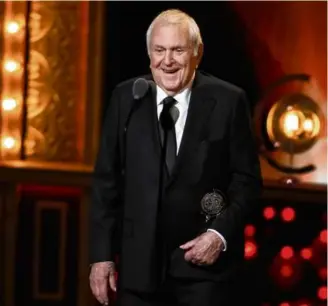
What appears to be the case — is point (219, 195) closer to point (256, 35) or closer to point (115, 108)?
point (115, 108)

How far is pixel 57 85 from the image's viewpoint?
3.86 m

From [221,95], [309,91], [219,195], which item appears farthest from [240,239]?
[309,91]

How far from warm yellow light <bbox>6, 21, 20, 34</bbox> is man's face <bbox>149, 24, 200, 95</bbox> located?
143 cm

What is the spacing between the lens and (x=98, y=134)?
3854 millimetres

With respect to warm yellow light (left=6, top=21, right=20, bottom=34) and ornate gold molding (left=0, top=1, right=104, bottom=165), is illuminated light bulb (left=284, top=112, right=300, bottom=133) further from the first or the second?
warm yellow light (left=6, top=21, right=20, bottom=34)

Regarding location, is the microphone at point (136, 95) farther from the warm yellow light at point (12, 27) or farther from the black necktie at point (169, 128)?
the warm yellow light at point (12, 27)

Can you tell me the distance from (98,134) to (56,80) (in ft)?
0.85

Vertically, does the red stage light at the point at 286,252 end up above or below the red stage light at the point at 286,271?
above

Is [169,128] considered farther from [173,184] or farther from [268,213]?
[268,213]

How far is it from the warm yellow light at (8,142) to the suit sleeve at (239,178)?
4.84ft

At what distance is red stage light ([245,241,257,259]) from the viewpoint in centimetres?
393

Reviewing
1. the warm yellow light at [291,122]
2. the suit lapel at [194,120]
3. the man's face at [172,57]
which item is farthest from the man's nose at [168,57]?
the warm yellow light at [291,122]

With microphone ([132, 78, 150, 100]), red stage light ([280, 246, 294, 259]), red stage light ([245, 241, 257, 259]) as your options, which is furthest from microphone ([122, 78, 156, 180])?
red stage light ([280, 246, 294, 259])

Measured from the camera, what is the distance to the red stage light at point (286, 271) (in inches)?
157
